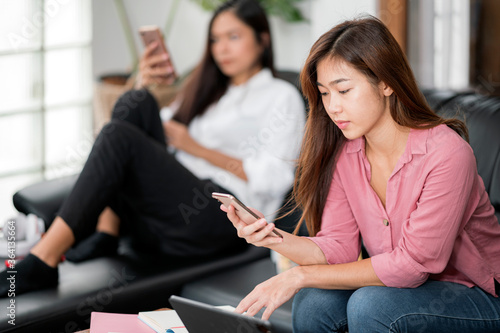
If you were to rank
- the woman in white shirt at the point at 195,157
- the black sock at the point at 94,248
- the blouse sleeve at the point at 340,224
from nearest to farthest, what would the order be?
the blouse sleeve at the point at 340,224, the woman in white shirt at the point at 195,157, the black sock at the point at 94,248

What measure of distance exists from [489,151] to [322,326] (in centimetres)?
67

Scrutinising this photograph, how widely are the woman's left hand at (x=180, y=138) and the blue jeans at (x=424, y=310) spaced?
1092 millimetres

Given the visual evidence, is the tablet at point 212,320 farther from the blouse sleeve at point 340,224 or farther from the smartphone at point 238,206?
the blouse sleeve at point 340,224

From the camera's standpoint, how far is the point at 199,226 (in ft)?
6.22

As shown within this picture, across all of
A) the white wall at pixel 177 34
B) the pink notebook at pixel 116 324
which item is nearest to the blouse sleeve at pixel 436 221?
the pink notebook at pixel 116 324

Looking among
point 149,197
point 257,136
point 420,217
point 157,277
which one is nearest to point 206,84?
point 257,136

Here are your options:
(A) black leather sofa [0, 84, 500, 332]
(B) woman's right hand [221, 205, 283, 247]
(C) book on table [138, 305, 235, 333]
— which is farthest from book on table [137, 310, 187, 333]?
(A) black leather sofa [0, 84, 500, 332]

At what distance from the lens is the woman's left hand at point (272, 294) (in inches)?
48.8

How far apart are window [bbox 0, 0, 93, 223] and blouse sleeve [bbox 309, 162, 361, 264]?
7.21 feet

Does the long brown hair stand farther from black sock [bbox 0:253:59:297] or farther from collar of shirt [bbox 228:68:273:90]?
collar of shirt [bbox 228:68:273:90]

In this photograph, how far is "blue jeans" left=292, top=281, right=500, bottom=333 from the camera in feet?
3.85

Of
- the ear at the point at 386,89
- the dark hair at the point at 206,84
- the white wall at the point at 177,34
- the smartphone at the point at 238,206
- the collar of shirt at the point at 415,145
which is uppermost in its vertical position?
the white wall at the point at 177,34

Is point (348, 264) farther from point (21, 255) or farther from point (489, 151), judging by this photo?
point (21, 255)

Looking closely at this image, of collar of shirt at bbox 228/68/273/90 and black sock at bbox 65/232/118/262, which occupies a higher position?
collar of shirt at bbox 228/68/273/90
